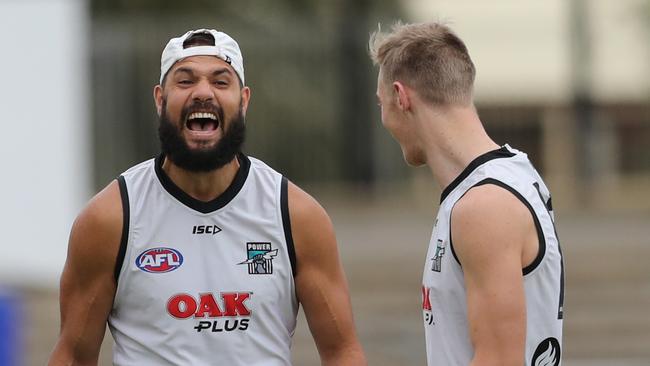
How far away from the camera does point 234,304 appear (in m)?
4.53

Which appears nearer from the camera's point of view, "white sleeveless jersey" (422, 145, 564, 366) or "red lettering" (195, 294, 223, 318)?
"white sleeveless jersey" (422, 145, 564, 366)

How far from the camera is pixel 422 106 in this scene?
4.09 metres

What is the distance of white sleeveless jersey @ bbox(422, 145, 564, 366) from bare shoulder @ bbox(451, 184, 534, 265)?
48 mm

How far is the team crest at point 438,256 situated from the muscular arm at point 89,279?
110cm

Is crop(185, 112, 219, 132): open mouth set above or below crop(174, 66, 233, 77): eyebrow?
below

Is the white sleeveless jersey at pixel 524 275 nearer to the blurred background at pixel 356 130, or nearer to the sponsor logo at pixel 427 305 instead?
the sponsor logo at pixel 427 305

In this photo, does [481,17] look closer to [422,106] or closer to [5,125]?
[5,125]

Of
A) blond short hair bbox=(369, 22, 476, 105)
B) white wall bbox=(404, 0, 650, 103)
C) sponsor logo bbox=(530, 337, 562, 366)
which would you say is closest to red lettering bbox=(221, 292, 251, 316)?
blond short hair bbox=(369, 22, 476, 105)

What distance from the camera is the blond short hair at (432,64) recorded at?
4.06 m

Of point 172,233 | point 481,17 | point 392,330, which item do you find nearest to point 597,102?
point 481,17

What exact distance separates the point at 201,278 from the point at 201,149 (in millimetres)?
438

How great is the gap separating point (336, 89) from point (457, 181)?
20.0 m

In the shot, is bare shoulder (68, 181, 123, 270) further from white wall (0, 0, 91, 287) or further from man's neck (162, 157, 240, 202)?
white wall (0, 0, 91, 287)

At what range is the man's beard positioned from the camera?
174 inches
